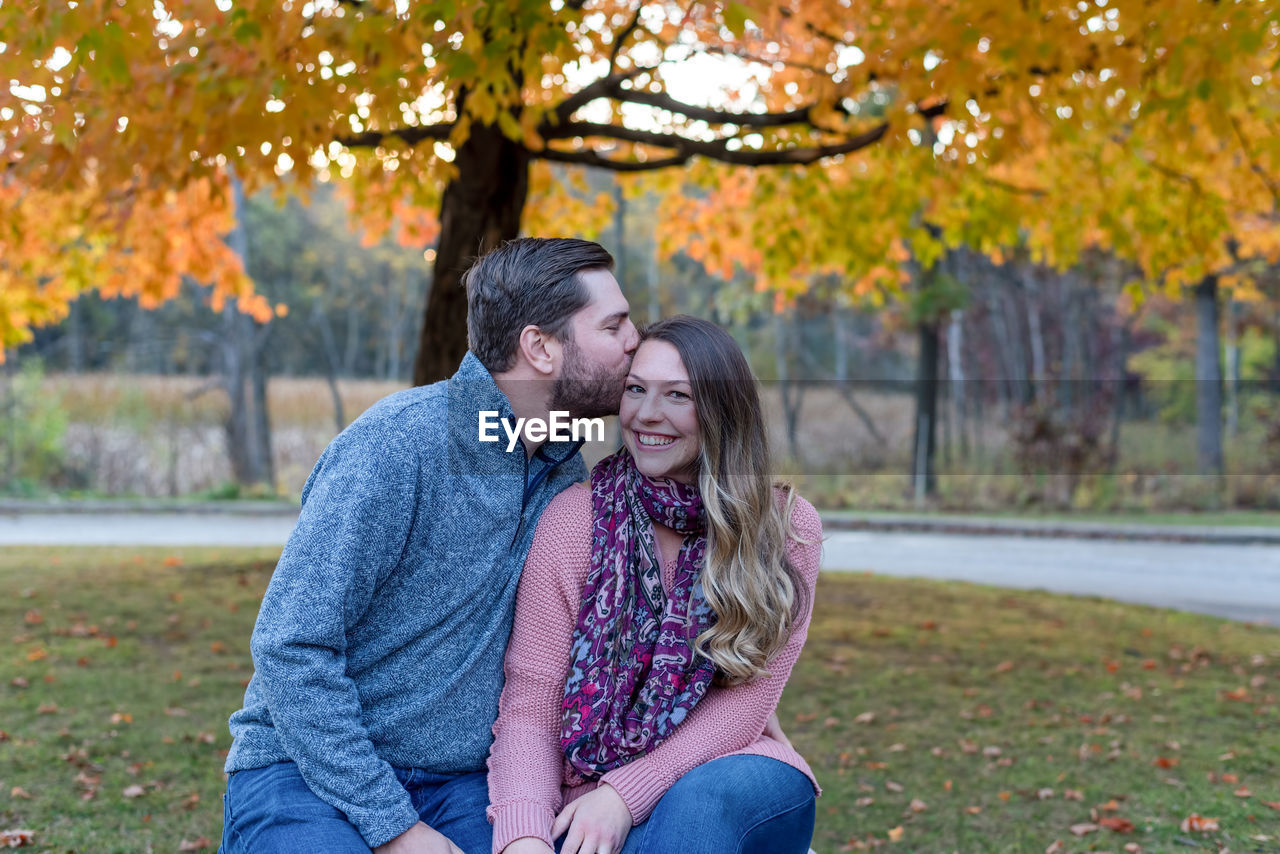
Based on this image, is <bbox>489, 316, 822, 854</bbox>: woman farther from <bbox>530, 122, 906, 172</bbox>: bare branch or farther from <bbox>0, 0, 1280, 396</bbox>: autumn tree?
<bbox>530, 122, 906, 172</bbox>: bare branch

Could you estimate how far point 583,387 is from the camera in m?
2.31

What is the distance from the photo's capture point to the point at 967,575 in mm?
10828

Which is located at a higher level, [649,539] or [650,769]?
[649,539]

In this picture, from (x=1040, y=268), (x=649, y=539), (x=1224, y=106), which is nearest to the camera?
(x=649, y=539)

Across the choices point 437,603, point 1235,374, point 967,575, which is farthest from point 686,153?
point 1235,374

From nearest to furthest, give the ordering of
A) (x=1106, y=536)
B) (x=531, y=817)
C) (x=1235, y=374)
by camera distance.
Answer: (x=531, y=817) < (x=1106, y=536) < (x=1235, y=374)

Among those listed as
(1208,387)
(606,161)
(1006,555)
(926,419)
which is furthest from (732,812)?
(1208,387)

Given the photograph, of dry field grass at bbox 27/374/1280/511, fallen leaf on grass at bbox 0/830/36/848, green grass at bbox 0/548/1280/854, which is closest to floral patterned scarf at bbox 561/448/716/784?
green grass at bbox 0/548/1280/854

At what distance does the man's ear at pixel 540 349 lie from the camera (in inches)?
89.4

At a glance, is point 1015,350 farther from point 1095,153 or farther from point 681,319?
point 681,319

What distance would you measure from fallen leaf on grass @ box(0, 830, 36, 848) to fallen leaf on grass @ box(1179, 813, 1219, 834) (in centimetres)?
406

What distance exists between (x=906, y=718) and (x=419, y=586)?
388cm

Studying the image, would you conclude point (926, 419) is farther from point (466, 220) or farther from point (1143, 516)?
point (466, 220)

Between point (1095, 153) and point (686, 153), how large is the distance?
3329 mm
